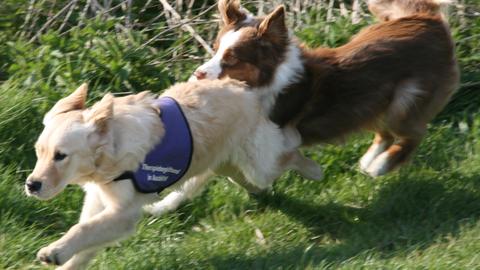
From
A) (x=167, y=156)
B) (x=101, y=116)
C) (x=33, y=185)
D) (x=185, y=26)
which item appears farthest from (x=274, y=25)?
(x=33, y=185)

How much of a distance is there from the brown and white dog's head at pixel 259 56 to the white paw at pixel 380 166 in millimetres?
850

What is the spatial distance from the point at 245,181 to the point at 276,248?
0.59 meters

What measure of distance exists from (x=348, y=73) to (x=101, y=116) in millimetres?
1756

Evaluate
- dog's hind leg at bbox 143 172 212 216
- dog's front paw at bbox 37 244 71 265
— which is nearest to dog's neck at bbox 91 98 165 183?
dog's front paw at bbox 37 244 71 265

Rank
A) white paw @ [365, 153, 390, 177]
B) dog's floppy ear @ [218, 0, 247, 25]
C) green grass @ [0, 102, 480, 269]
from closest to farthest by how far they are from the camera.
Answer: green grass @ [0, 102, 480, 269], dog's floppy ear @ [218, 0, 247, 25], white paw @ [365, 153, 390, 177]

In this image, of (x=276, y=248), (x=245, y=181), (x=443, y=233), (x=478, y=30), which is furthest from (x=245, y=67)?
(x=478, y=30)

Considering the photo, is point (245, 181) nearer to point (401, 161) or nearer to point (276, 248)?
point (276, 248)

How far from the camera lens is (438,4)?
582 cm

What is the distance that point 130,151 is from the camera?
4.71 meters

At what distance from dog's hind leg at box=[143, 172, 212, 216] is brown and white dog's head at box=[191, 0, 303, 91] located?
25.6 inches

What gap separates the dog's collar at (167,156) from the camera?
4801 millimetres

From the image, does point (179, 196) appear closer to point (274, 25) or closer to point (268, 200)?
point (268, 200)

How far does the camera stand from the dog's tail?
5.83 meters

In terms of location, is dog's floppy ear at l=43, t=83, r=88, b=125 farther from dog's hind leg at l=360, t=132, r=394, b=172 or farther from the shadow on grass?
dog's hind leg at l=360, t=132, r=394, b=172
